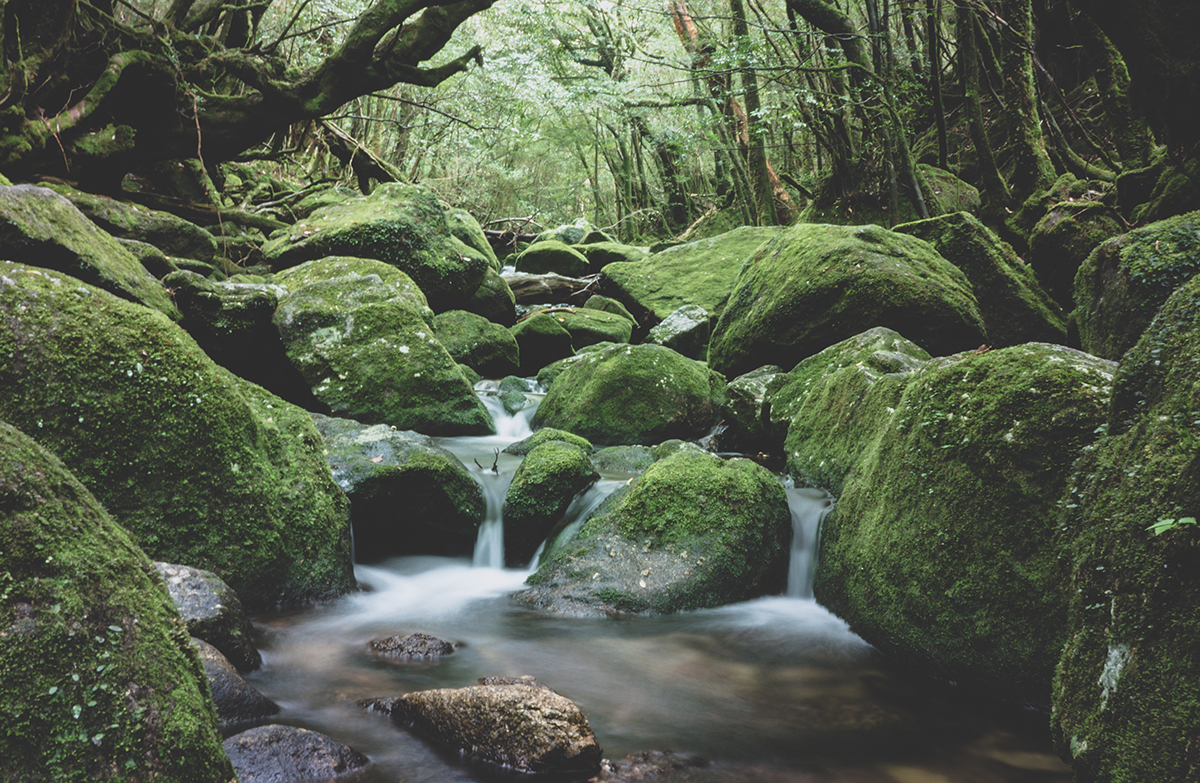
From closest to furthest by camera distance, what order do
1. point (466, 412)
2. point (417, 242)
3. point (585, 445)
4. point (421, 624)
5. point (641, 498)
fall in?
point (421, 624), point (641, 498), point (585, 445), point (466, 412), point (417, 242)

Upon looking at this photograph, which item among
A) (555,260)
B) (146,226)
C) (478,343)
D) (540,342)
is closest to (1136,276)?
(478,343)

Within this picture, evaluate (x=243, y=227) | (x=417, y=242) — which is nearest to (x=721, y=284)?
(x=417, y=242)

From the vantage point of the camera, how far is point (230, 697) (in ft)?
9.51

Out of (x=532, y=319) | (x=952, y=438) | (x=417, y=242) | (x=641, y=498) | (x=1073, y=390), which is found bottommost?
(x=641, y=498)

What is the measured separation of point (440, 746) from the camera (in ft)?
9.61

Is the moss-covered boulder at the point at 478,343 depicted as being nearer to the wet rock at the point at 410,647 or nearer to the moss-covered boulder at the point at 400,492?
the moss-covered boulder at the point at 400,492

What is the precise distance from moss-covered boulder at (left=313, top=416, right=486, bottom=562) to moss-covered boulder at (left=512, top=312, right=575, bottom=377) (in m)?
6.07

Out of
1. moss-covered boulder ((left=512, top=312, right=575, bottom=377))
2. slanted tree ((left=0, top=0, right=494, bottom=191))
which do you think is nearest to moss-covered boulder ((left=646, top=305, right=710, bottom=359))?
moss-covered boulder ((left=512, top=312, right=575, bottom=377))

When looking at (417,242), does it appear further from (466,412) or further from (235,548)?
(235,548)

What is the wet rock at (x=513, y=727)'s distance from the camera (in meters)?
2.76

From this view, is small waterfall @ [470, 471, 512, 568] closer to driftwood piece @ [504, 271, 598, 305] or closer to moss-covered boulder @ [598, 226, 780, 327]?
moss-covered boulder @ [598, 226, 780, 327]

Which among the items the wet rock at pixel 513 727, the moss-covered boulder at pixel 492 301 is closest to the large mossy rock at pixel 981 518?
the wet rock at pixel 513 727

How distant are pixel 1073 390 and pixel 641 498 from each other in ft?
8.93

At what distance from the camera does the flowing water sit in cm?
303
